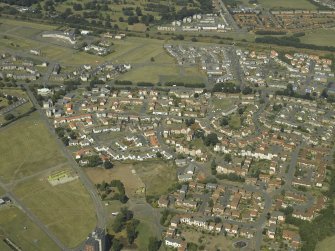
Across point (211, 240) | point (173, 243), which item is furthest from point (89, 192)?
point (211, 240)

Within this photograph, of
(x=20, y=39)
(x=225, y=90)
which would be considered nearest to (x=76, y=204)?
(x=225, y=90)

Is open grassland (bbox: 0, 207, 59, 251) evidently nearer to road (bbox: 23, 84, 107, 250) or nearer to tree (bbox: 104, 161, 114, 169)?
road (bbox: 23, 84, 107, 250)

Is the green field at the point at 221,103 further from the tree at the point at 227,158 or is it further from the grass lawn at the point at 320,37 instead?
the grass lawn at the point at 320,37

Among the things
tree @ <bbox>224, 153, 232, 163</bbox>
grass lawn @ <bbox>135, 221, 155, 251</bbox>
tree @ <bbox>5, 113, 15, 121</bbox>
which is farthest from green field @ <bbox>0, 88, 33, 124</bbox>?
grass lawn @ <bbox>135, 221, 155, 251</bbox>

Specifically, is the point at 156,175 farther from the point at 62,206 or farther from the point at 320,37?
the point at 320,37

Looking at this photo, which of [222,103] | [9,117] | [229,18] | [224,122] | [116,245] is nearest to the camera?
[116,245]

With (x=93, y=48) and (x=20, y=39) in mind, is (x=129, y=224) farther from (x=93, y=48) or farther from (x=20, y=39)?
(x=20, y=39)
